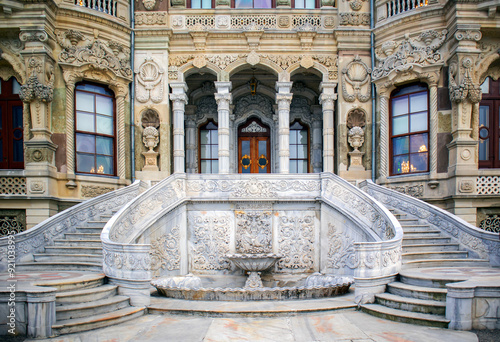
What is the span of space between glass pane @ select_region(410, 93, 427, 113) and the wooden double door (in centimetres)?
588

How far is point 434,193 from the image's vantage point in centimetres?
1418

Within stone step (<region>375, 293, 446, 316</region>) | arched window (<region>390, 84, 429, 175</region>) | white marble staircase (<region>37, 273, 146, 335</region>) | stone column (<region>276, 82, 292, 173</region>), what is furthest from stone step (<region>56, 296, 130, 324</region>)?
arched window (<region>390, 84, 429, 175</region>)

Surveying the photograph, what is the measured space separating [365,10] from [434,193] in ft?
22.7

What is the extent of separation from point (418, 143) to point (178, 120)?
26.8 feet

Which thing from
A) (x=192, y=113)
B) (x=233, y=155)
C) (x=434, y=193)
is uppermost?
(x=192, y=113)

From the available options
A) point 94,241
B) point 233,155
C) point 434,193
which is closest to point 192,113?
point 233,155

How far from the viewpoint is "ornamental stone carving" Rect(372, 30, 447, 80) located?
1445 cm

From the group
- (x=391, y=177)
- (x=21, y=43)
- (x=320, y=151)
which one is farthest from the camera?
(x=320, y=151)

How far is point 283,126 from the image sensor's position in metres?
15.8

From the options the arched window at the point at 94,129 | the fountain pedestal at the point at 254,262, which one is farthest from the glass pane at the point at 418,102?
the arched window at the point at 94,129

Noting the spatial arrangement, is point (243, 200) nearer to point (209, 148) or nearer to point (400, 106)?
point (209, 148)

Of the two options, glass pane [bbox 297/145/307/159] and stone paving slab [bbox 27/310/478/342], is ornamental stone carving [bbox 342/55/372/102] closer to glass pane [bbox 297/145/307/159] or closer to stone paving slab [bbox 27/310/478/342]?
glass pane [bbox 297/145/307/159]

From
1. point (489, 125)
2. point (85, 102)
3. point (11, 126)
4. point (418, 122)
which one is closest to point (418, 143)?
point (418, 122)

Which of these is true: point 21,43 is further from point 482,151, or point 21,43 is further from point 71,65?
point 482,151
